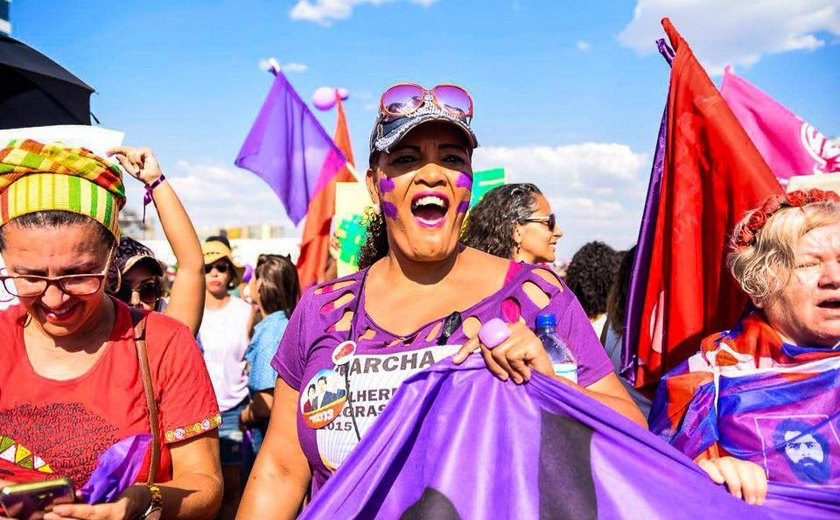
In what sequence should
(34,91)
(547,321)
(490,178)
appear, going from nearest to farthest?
(547,321) < (34,91) < (490,178)

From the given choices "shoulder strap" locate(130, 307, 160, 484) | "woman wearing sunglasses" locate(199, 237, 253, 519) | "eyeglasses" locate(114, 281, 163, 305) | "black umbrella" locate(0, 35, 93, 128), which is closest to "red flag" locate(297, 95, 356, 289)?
"woman wearing sunglasses" locate(199, 237, 253, 519)

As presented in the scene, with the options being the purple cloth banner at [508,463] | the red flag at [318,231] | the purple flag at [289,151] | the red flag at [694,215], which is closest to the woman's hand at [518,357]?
the purple cloth banner at [508,463]

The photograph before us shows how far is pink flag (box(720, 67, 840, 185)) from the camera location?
3.83m

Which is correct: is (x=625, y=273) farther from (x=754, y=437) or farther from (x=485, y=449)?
(x=485, y=449)

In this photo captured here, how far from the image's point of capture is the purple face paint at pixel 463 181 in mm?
2158

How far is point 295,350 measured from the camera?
2.21 m

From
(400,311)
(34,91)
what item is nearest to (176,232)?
(400,311)

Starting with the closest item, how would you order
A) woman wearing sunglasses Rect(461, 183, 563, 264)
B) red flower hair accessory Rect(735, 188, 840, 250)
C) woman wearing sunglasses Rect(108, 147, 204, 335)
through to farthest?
red flower hair accessory Rect(735, 188, 840, 250) → woman wearing sunglasses Rect(108, 147, 204, 335) → woman wearing sunglasses Rect(461, 183, 563, 264)

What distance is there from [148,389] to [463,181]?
1.16 m

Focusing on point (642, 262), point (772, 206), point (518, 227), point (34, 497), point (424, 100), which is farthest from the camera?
point (518, 227)

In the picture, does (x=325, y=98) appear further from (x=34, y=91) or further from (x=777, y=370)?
(x=777, y=370)

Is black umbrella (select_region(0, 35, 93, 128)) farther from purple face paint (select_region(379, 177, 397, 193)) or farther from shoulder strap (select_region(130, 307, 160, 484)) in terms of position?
purple face paint (select_region(379, 177, 397, 193))

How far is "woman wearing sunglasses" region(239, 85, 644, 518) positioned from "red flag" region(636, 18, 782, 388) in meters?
1.16

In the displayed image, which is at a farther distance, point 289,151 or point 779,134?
point 289,151
